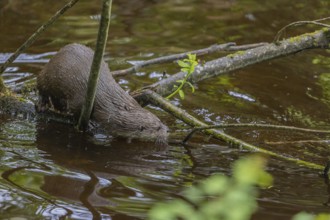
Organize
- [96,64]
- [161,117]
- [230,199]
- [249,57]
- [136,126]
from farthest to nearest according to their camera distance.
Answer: [161,117] → [249,57] → [136,126] → [96,64] → [230,199]

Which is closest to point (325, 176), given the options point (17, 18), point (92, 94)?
point (92, 94)

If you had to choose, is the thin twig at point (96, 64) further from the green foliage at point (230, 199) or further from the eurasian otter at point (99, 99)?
the green foliage at point (230, 199)

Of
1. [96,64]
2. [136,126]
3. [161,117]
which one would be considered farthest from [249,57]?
[96,64]

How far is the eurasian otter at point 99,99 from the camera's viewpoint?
4.38 metres

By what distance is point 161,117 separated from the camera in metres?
5.01

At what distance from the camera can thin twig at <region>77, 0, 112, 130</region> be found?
139 inches

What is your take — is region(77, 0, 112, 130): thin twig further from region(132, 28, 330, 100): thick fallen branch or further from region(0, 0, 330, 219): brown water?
region(132, 28, 330, 100): thick fallen branch

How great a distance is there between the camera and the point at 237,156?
163 inches

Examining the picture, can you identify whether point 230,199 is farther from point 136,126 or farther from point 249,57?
point 249,57

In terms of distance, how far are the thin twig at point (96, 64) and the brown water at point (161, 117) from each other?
232 mm

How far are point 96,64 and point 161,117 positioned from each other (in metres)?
1.39

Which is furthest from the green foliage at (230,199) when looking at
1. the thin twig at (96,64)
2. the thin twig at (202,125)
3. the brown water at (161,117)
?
the thin twig at (202,125)

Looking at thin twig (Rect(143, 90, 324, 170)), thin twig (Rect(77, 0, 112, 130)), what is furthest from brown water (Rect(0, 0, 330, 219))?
thin twig (Rect(77, 0, 112, 130))

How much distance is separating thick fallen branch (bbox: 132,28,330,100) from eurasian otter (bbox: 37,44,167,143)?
0.33 metres
